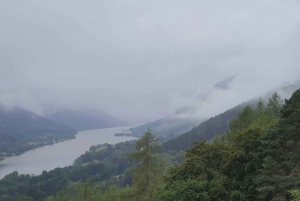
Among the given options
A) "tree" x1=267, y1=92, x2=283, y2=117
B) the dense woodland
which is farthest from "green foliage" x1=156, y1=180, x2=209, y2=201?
Result: "tree" x1=267, y1=92, x2=283, y2=117

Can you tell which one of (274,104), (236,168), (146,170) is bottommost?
(236,168)

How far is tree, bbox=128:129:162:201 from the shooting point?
1086 inches

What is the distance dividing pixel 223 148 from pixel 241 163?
2876 mm

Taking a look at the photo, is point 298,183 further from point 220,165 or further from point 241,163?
point 220,165

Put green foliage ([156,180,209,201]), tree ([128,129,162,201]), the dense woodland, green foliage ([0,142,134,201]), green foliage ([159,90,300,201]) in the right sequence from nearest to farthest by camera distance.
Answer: green foliage ([159,90,300,201]), the dense woodland, green foliage ([156,180,209,201]), tree ([128,129,162,201]), green foliage ([0,142,134,201])

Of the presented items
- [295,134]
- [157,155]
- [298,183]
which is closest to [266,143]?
A: [295,134]

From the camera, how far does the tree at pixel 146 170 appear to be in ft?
90.5

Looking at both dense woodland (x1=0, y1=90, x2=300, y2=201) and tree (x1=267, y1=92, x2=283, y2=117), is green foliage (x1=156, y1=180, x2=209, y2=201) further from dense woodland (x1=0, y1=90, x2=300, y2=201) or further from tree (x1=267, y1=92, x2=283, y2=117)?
tree (x1=267, y1=92, x2=283, y2=117)

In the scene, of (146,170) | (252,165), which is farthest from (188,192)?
(146,170)

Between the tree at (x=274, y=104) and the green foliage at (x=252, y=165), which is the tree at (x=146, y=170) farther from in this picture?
the tree at (x=274, y=104)

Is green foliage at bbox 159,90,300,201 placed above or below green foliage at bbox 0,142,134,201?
above

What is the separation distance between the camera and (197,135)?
186 m

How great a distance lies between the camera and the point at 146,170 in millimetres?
27734

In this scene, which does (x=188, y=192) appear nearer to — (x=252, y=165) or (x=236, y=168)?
(x=236, y=168)
